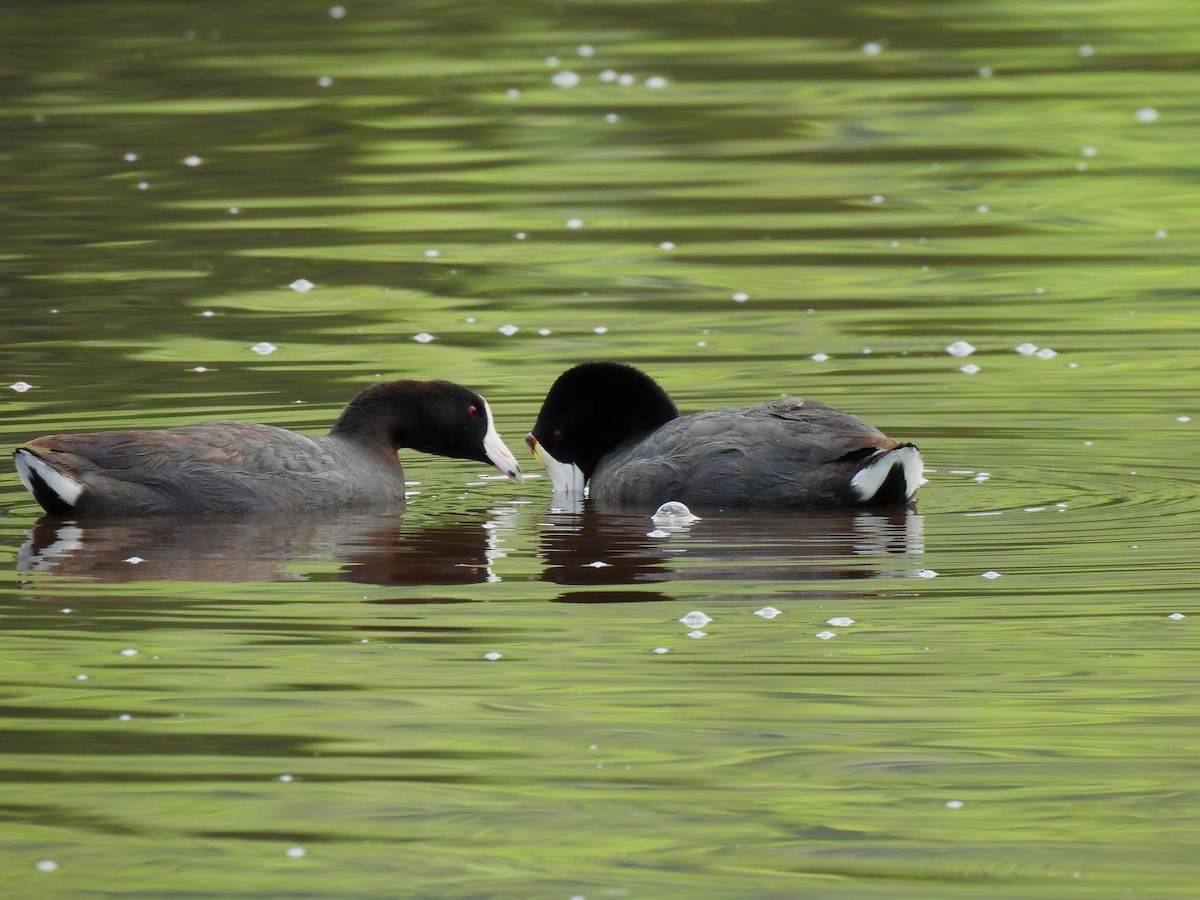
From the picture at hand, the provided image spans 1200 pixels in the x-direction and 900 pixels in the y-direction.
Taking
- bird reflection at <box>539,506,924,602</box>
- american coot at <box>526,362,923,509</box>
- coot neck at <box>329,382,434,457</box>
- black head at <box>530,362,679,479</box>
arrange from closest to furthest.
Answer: bird reflection at <box>539,506,924,602</box>
american coot at <box>526,362,923,509</box>
coot neck at <box>329,382,434,457</box>
black head at <box>530,362,679,479</box>

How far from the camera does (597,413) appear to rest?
11.1 metres

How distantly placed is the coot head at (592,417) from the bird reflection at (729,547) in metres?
0.82

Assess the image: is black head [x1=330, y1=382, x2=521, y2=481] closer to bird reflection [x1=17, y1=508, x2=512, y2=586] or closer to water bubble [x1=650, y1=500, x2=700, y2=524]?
bird reflection [x1=17, y1=508, x2=512, y2=586]

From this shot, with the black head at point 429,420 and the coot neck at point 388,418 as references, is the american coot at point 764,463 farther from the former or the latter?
→ the coot neck at point 388,418

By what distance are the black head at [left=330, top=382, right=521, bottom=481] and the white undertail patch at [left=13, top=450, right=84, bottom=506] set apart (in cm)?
142

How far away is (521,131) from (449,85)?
2.31 metres

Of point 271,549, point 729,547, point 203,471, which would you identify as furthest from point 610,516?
point 203,471

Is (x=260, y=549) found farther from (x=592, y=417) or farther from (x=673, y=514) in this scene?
(x=592, y=417)

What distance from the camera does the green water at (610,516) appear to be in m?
6.28

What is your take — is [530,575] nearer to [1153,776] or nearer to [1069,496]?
[1069,496]

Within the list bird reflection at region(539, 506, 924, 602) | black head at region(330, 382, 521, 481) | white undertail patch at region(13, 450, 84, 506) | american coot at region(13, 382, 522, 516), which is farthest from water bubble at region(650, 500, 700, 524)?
white undertail patch at region(13, 450, 84, 506)

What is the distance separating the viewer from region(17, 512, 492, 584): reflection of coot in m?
9.14

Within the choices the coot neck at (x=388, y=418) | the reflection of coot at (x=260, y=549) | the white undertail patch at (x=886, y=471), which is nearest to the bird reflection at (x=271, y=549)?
the reflection of coot at (x=260, y=549)

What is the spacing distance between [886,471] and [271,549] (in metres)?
2.56
